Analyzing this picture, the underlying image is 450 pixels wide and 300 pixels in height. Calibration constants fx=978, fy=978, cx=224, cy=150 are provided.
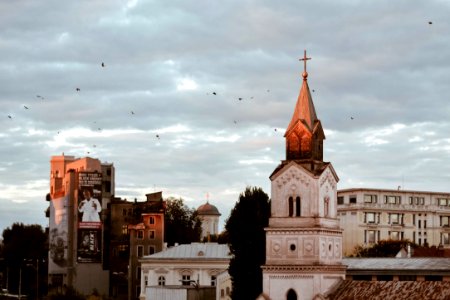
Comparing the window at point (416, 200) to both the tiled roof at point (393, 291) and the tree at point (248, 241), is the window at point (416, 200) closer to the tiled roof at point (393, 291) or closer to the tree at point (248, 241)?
the tree at point (248, 241)

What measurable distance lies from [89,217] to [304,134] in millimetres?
71754

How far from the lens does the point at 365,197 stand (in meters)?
167

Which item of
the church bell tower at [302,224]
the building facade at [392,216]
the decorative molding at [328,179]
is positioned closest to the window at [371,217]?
the building facade at [392,216]

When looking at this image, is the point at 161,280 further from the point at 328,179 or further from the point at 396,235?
the point at 396,235

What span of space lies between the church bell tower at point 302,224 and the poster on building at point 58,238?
243ft

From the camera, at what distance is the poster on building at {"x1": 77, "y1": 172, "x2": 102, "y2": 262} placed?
446ft

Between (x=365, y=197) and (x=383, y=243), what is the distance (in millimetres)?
28879

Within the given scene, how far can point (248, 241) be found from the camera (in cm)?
8119

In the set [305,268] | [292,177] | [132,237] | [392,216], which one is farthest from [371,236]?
[305,268]

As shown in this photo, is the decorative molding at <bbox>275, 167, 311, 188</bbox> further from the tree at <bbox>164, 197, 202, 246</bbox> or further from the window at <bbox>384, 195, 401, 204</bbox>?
the window at <bbox>384, 195, 401, 204</bbox>

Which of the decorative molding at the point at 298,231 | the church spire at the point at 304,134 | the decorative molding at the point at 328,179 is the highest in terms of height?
the church spire at the point at 304,134

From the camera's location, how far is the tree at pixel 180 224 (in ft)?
498

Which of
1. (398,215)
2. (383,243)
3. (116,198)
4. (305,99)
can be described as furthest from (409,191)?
(305,99)

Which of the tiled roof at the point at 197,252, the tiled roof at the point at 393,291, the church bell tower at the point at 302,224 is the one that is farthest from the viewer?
the tiled roof at the point at 197,252
